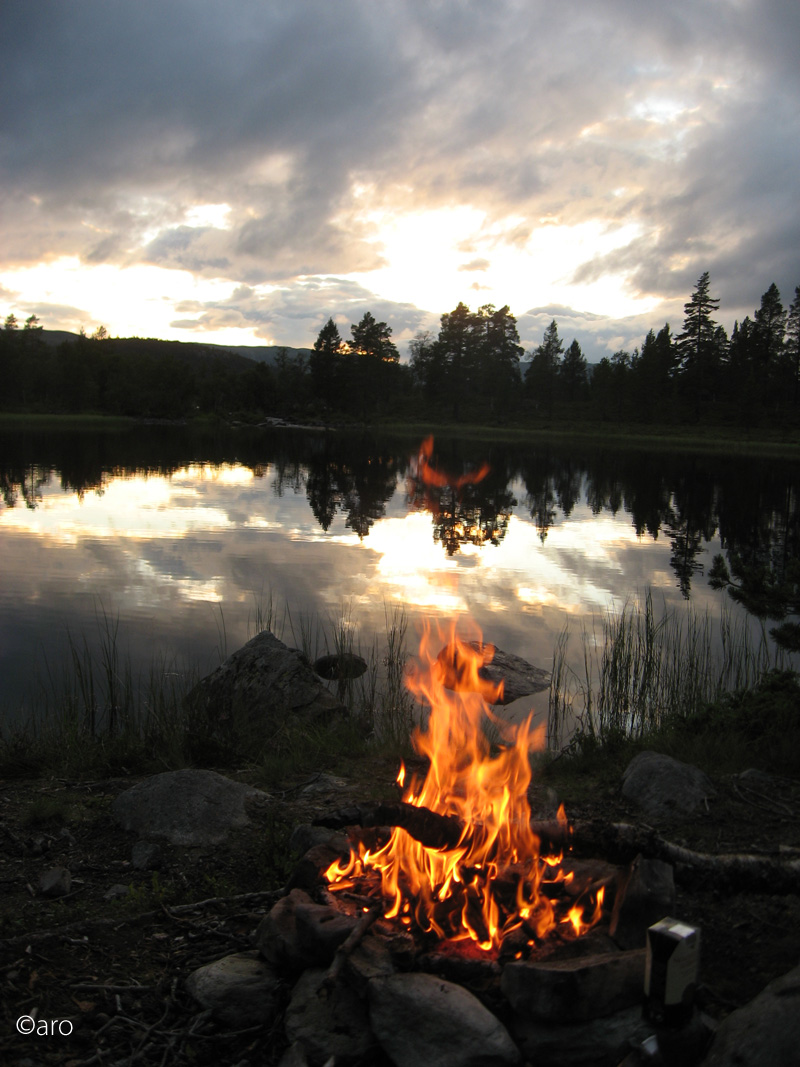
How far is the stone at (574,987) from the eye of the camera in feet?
10.7

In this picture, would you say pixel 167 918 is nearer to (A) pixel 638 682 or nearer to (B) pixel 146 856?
(B) pixel 146 856

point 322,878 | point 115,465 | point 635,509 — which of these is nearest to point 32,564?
point 322,878

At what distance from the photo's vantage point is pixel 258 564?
18094mm

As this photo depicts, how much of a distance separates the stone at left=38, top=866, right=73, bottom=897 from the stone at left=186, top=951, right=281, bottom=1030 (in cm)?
128

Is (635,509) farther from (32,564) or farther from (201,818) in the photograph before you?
(201,818)

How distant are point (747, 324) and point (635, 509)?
100 m

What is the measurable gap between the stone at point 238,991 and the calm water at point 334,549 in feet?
21.0

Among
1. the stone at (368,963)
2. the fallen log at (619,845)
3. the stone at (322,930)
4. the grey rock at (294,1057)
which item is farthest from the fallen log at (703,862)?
the grey rock at (294,1057)

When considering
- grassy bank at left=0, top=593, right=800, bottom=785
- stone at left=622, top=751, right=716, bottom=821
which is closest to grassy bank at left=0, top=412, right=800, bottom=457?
grassy bank at left=0, top=593, right=800, bottom=785

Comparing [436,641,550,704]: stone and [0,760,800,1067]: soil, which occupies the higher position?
[0,760,800,1067]: soil

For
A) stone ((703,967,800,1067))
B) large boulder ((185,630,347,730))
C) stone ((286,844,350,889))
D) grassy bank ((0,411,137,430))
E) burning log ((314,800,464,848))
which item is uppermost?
grassy bank ((0,411,137,430))

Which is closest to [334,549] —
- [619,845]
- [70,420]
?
[619,845]

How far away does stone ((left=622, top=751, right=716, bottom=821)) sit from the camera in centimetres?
556

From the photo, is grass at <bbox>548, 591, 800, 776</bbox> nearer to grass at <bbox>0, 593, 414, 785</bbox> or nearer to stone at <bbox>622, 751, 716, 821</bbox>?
stone at <bbox>622, 751, 716, 821</bbox>
